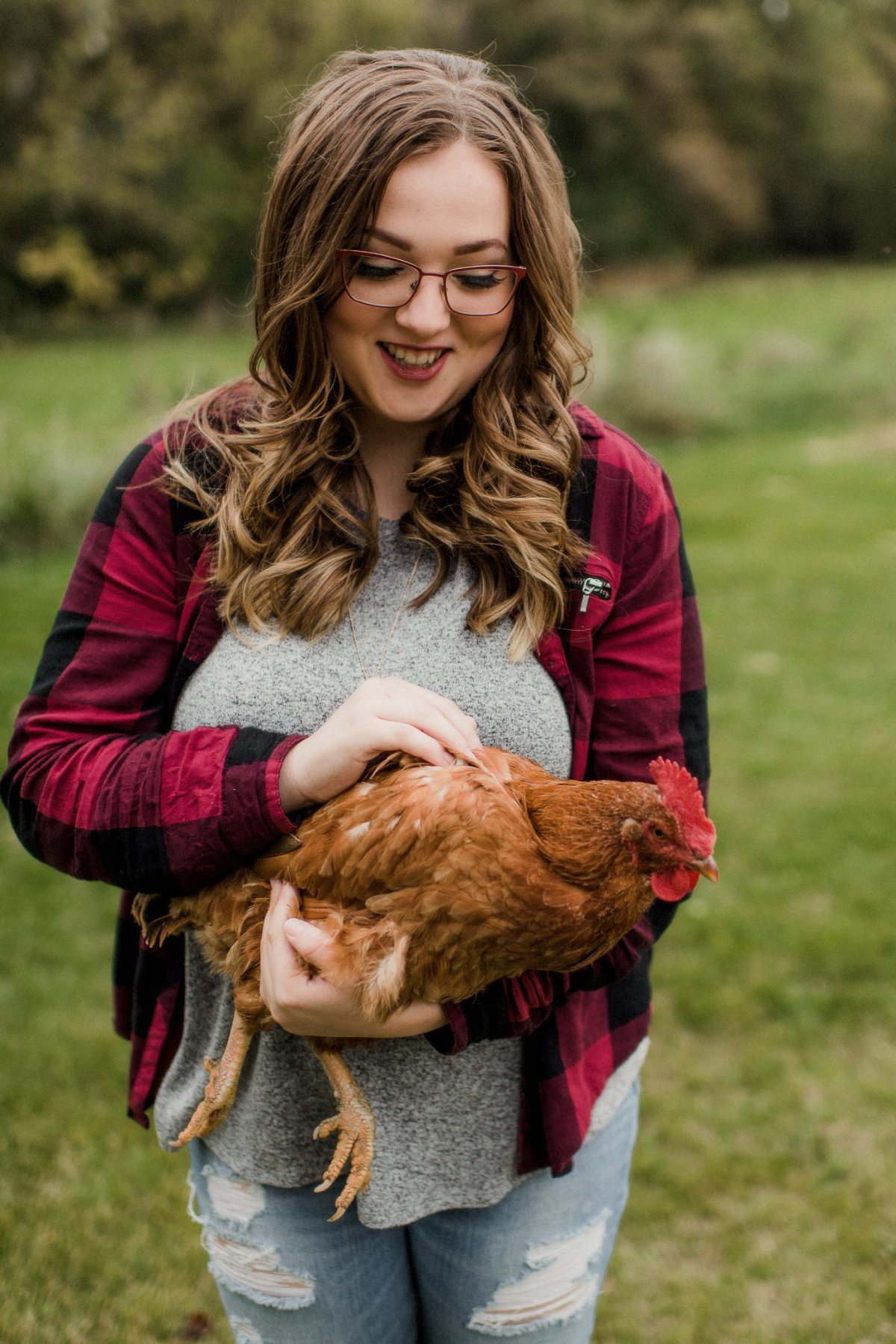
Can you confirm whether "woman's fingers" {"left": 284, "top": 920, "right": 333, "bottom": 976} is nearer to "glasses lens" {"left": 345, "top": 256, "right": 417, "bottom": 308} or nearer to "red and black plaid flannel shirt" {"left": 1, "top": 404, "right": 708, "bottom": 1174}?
"red and black plaid flannel shirt" {"left": 1, "top": 404, "right": 708, "bottom": 1174}

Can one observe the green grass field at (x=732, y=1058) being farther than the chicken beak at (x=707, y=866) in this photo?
Yes

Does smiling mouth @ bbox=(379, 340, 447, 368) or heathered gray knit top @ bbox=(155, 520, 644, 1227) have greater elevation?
smiling mouth @ bbox=(379, 340, 447, 368)

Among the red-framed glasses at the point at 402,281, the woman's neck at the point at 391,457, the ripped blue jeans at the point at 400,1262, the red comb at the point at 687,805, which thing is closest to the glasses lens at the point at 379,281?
the red-framed glasses at the point at 402,281

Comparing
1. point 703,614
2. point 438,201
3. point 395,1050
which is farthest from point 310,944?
point 703,614

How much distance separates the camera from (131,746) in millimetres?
1628

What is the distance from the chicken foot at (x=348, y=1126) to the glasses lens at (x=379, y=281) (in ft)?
3.72

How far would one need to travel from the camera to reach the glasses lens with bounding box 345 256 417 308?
1646 millimetres

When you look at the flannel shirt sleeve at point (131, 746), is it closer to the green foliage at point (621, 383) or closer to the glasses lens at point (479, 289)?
the glasses lens at point (479, 289)

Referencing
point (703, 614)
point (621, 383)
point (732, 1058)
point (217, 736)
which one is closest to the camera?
point (217, 736)

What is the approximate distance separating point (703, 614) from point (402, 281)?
6.51 meters

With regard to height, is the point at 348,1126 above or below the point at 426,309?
below

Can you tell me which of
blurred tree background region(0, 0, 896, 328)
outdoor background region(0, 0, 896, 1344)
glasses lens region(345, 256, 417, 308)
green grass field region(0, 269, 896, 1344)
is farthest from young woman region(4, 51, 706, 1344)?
blurred tree background region(0, 0, 896, 328)

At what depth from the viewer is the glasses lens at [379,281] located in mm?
1646

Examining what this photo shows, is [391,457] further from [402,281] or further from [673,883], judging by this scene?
[673,883]
